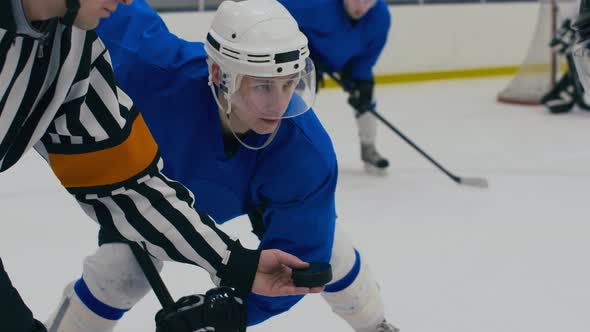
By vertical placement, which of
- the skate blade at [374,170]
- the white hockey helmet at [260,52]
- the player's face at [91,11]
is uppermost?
the player's face at [91,11]

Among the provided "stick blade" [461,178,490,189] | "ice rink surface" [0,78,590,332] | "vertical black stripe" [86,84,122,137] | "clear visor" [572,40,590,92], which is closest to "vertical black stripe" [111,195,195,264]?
"vertical black stripe" [86,84,122,137]

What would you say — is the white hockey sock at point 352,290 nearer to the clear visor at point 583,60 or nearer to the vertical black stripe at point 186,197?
the vertical black stripe at point 186,197

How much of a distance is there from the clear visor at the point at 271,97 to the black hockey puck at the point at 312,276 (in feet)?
0.90

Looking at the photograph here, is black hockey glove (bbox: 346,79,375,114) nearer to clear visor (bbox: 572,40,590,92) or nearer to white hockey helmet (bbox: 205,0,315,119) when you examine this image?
white hockey helmet (bbox: 205,0,315,119)

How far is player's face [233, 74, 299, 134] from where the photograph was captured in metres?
1.52

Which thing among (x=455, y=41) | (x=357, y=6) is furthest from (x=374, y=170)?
(x=455, y=41)

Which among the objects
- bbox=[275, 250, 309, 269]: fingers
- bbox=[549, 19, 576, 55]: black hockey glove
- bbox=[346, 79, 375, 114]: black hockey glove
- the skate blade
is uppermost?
bbox=[275, 250, 309, 269]: fingers

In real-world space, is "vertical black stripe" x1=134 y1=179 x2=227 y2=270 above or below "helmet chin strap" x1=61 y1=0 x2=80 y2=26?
below

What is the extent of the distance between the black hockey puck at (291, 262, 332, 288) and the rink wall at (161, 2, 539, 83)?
17.7 ft

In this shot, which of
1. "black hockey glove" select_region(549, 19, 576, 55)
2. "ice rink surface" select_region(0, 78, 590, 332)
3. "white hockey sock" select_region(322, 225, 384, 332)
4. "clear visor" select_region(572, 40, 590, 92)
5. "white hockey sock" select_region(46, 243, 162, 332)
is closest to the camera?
"clear visor" select_region(572, 40, 590, 92)

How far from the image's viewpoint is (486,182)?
3.51m

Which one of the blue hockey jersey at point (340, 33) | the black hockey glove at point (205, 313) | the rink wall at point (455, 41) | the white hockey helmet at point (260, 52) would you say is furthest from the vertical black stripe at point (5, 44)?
the rink wall at point (455, 41)

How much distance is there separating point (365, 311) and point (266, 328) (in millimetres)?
330

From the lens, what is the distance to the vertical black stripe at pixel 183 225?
1.28m
